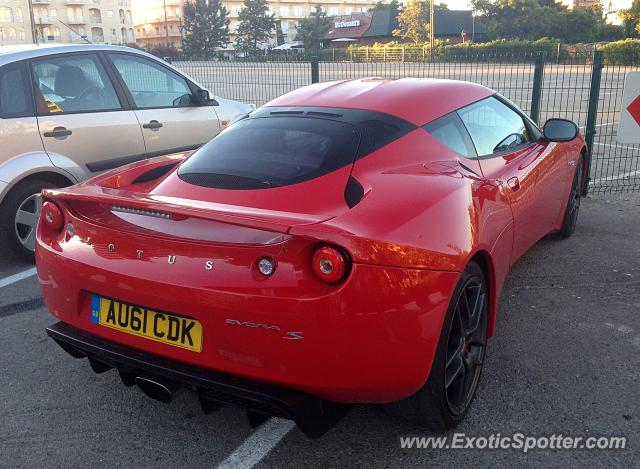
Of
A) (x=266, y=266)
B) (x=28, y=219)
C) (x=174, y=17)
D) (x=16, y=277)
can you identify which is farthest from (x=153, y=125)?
(x=174, y=17)

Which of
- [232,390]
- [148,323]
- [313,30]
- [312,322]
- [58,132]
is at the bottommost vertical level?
[232,390]

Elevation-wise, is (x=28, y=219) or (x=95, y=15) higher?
(x=95, y=15)

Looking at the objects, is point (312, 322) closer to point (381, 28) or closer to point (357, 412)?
point (357, 412)

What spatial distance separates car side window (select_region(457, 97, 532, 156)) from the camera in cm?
358

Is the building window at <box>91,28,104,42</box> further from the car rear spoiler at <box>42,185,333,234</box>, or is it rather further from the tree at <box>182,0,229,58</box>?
the car rear spoiler at <box>42,185,333,234</box>

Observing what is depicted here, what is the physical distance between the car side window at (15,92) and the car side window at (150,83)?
0.90 meters

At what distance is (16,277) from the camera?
4828mm

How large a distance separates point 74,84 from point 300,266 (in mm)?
3929

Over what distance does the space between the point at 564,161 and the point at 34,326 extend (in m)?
3.89

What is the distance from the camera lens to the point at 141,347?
253 centimetres

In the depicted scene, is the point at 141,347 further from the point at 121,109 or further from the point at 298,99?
the point at 121,109

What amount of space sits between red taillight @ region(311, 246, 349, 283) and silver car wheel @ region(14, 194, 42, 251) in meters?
3.55

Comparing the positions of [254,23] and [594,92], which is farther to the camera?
[254,23]

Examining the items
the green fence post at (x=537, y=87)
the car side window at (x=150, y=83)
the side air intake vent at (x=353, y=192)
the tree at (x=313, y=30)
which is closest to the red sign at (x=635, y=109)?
the green fence post at (x=537, y=87)
